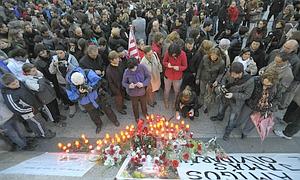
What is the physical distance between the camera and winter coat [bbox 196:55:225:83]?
5.45 meters

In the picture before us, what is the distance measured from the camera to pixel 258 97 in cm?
476

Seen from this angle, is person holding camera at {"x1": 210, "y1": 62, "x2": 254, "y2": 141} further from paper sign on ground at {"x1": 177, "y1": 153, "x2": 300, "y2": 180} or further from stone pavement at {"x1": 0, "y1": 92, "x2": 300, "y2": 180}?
paper sign on ground at {"x1": 177, "y1": 153, "x2": 300, "y2": 180}

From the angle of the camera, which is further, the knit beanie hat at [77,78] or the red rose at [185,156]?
the knit beanie hat at [77,78]

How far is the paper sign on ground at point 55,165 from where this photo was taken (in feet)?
12.1

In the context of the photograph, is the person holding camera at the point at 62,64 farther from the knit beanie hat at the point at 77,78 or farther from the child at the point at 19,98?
the child at the point at 19,98

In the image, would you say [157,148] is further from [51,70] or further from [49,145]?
[51,70]

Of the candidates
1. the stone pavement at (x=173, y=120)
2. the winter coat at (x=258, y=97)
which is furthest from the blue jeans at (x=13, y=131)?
the winter coat at (x=258, y=97)

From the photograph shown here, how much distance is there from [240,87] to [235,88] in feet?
0.36

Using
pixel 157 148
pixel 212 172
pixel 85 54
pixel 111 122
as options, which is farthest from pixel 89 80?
pixel 212 172

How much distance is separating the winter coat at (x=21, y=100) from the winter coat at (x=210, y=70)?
3780 millimetres

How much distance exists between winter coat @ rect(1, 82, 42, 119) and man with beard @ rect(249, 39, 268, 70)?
16.9 ft

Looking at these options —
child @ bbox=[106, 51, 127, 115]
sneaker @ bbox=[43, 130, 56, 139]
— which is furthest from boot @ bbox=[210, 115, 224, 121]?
sneaker @ bbox=[43, 130, 56, 139]

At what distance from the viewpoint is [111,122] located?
244 inches

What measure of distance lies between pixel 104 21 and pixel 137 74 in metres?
3.97
